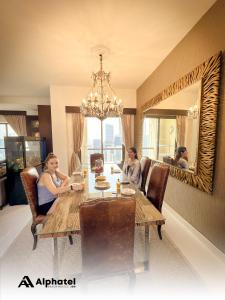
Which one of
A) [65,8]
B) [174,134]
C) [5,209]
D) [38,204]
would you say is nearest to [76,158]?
[5,209]

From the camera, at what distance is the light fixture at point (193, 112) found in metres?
1.98

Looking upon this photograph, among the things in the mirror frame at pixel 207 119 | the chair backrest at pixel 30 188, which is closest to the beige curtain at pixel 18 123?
the chair backrest at pixel 30 188

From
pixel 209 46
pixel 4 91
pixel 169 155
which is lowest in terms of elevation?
pixel 169 155

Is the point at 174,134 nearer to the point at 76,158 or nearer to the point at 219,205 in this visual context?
the point at 219,205

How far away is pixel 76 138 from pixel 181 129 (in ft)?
9.44

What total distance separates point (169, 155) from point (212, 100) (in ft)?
4.15

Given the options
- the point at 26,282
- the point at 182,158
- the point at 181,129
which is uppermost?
the point at 181,129

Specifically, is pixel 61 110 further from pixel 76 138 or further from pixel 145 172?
pixel 145 172

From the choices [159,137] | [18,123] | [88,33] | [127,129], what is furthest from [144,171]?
[18,123]

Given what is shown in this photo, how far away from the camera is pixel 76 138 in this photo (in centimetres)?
433

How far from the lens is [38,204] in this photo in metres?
1.91

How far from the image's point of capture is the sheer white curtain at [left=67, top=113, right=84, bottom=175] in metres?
4.27

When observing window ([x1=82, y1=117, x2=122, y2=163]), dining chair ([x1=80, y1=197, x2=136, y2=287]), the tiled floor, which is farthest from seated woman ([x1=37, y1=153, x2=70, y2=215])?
window ([x1=82, y1=117, x2=122, y2=163])

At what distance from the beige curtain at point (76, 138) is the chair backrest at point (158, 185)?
2.72 m
